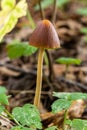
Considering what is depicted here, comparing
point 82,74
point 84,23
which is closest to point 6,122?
point 82,74

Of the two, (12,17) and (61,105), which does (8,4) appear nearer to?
(12,17)

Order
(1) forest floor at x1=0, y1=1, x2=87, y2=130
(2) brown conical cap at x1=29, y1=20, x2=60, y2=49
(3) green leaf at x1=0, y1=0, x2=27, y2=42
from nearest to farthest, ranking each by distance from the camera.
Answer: (2) brown conical cap at x1=29, y1=20, x2=60, y2=49
(3) green leaf at x1=0, y1=0, x2=27, y2=42
(1) forest floor at x1=0, y1=1, x2=87, y2=130

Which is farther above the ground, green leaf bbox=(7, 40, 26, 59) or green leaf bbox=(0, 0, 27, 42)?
green leaf bbox=(0, 0, 27, 42)

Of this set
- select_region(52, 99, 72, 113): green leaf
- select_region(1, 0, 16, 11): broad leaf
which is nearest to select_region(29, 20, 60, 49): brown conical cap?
select_region(52, 99, 72, 113): green leaf

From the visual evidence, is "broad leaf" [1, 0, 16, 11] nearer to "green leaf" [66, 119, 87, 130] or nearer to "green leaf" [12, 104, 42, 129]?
"green leaf" [12, 104, 42, 129]

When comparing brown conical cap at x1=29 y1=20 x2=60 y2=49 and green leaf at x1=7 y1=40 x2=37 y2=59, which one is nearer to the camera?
brown conical cap at x1=29 y1=20 x2=60 y2=49

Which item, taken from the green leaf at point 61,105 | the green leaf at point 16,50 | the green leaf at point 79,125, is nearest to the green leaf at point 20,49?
the green leaf at point 16,50

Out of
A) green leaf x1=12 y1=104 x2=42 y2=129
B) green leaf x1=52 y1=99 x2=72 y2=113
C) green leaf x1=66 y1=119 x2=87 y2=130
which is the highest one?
green leaf x1=52 y1=99 x2=72 y2=113

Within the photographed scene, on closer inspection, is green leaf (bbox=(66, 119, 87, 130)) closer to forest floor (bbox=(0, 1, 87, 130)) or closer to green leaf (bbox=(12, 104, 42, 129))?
green leaf (bbox=(12, 104, 42, 129))

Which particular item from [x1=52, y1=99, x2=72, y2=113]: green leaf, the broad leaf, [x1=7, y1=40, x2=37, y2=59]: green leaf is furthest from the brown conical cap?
the broad leaf

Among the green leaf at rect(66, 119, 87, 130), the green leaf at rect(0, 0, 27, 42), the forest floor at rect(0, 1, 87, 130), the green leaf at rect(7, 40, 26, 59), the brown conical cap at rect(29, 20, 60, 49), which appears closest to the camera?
the green leaf at rect(66, 119, 87, 130)
